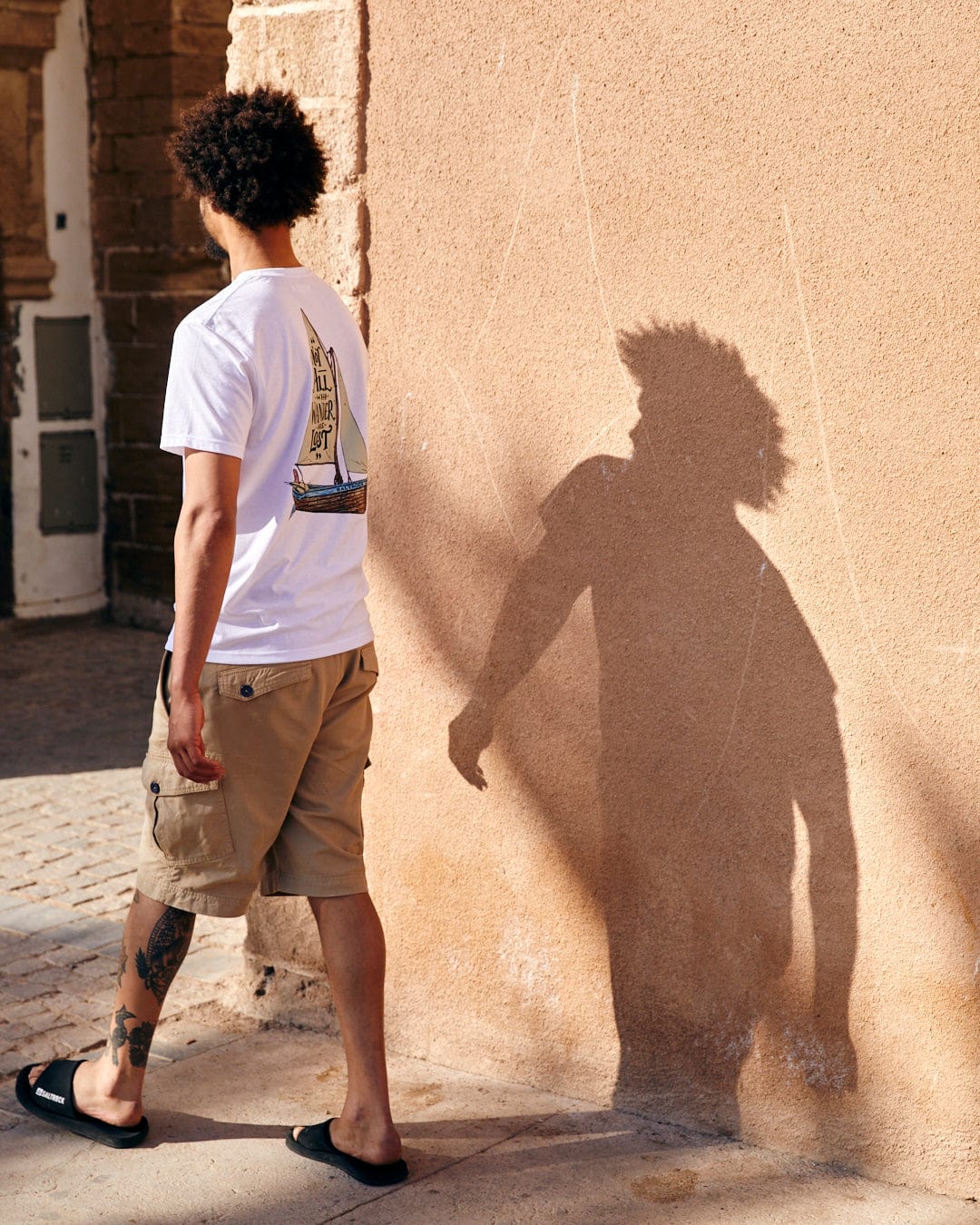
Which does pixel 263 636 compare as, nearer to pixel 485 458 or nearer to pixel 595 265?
pixel 485 458

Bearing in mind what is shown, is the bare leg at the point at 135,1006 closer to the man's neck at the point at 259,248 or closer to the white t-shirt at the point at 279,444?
the white t-shirt at the point at 279,444

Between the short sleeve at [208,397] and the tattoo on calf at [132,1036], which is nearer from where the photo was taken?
the short sleeve at [208,397]

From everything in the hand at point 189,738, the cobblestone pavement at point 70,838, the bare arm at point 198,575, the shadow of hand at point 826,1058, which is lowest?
the cobblestone pavement at point 70,838

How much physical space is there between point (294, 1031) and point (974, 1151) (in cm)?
156

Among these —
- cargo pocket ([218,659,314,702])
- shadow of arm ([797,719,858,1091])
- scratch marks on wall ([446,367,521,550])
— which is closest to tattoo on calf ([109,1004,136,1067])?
cargo pocket ([218,659,314,702])

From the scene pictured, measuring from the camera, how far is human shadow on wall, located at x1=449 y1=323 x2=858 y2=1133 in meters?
3.00

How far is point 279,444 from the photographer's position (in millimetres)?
2854

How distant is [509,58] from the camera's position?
3182 millimetres

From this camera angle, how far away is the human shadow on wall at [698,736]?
3.00m

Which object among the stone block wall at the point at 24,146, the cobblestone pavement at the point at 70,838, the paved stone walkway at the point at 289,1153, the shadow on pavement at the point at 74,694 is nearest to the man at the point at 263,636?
the paved stone walkway at the point at 289,1153

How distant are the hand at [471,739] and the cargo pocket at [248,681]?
0.65 meters

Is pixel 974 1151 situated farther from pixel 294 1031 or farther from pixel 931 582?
pixel 294 1031

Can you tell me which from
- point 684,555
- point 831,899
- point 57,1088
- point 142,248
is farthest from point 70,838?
point 142,248

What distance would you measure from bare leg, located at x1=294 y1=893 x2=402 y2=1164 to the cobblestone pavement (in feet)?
2.42
